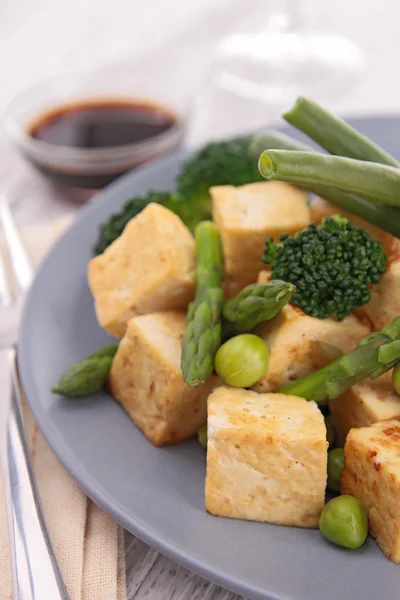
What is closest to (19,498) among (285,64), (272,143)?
(272,143)

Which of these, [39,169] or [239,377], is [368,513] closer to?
[239,377]

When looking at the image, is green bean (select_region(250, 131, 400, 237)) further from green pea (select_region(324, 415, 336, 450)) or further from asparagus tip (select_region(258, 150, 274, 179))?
green pea (select_region(324, 415, 336, 450))

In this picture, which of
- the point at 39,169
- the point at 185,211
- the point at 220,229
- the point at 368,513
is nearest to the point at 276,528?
the point at 368,513

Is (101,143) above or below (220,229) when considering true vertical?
below

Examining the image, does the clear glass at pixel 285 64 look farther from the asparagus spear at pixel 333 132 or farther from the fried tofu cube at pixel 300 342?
the fried tofu cube at pixel 300 342

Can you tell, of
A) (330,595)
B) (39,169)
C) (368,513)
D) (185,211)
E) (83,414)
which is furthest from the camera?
(39,169)

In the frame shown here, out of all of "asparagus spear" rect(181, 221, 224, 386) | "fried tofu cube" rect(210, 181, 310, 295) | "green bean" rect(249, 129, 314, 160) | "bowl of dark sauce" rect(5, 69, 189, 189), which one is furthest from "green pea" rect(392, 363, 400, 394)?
"bowl of dark sauce" rect(5, 69, 189, 189)
